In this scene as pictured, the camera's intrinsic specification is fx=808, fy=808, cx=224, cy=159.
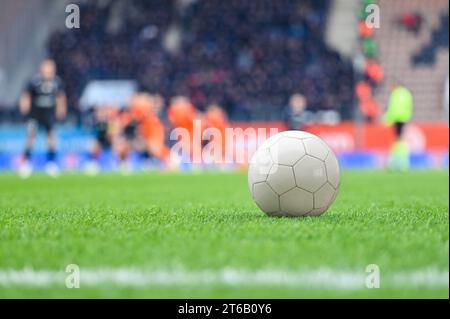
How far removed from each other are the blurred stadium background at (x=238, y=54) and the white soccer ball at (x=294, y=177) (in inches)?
675

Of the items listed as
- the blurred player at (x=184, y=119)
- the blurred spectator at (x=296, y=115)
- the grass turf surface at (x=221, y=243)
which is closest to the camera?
the grass turf surface at (x=221, y=243)

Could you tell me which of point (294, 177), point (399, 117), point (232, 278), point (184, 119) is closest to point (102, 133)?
point (184, 119)

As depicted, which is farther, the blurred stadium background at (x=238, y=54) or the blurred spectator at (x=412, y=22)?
the blurred spectator at (x=412, y=22)

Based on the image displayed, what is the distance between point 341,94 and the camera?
2467cm

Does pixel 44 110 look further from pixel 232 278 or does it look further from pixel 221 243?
pixel 232 278

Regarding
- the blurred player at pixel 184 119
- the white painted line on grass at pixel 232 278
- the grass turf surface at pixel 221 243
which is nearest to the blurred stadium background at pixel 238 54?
the blurred player at pixel 184 119

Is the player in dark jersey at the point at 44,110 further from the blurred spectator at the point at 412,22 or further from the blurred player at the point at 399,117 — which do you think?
the blurred spectator at the point at 412,22

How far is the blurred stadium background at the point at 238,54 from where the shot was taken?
24.5m

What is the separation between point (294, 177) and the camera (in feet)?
17.7

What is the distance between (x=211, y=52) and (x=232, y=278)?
937 inches

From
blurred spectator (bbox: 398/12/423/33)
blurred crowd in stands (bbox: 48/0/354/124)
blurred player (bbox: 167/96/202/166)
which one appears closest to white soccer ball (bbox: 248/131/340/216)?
blurred player (bbox: 167/96/202/166)

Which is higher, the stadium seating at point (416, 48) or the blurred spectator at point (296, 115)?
the stadium seating at point (416, 48)

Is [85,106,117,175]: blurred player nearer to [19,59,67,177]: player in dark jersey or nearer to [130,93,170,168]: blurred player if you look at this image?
[130,93,170,168]: blurred player
